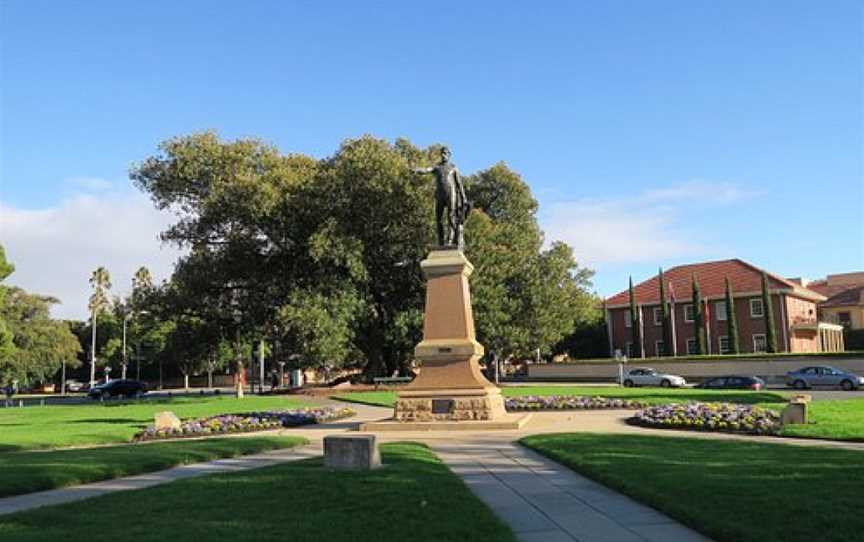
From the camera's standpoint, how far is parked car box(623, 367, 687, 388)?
1822 inches

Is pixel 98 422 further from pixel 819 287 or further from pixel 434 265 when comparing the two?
pixel 819 287

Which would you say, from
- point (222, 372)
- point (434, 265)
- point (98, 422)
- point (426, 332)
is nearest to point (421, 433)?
point (426, 332)

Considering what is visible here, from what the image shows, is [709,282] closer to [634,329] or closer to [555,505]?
[634,329]

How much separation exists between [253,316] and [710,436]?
32.9 m

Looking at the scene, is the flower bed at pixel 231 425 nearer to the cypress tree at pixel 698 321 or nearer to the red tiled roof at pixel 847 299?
the cypress tree at pixel 698 321

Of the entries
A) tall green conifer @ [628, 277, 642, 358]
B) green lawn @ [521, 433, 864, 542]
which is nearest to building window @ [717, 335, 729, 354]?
tall green conifer @ [628, 277, 642, 358]

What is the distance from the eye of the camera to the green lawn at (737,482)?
21.0 feet

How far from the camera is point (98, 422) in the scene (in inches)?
951

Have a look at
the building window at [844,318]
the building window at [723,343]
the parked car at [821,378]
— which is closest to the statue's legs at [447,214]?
the parked car at [821,378]

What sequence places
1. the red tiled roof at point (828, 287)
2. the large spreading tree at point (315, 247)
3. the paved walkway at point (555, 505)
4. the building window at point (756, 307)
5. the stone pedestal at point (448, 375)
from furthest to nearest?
the red tiled roof at point (828, 287) < the building window at point (756, 307) < the large spreading tree at point (315, 247) < the stone pedestal at point (448, 375) < the paved walkway at point (555, 505)

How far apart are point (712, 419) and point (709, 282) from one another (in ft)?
181

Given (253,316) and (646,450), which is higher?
(253,316)

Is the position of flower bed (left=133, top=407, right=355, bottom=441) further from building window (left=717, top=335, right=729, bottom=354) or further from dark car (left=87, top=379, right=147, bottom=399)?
building window (left=717, top=335, right=729, bottom=354)

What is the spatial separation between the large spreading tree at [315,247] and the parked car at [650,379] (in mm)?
7386
